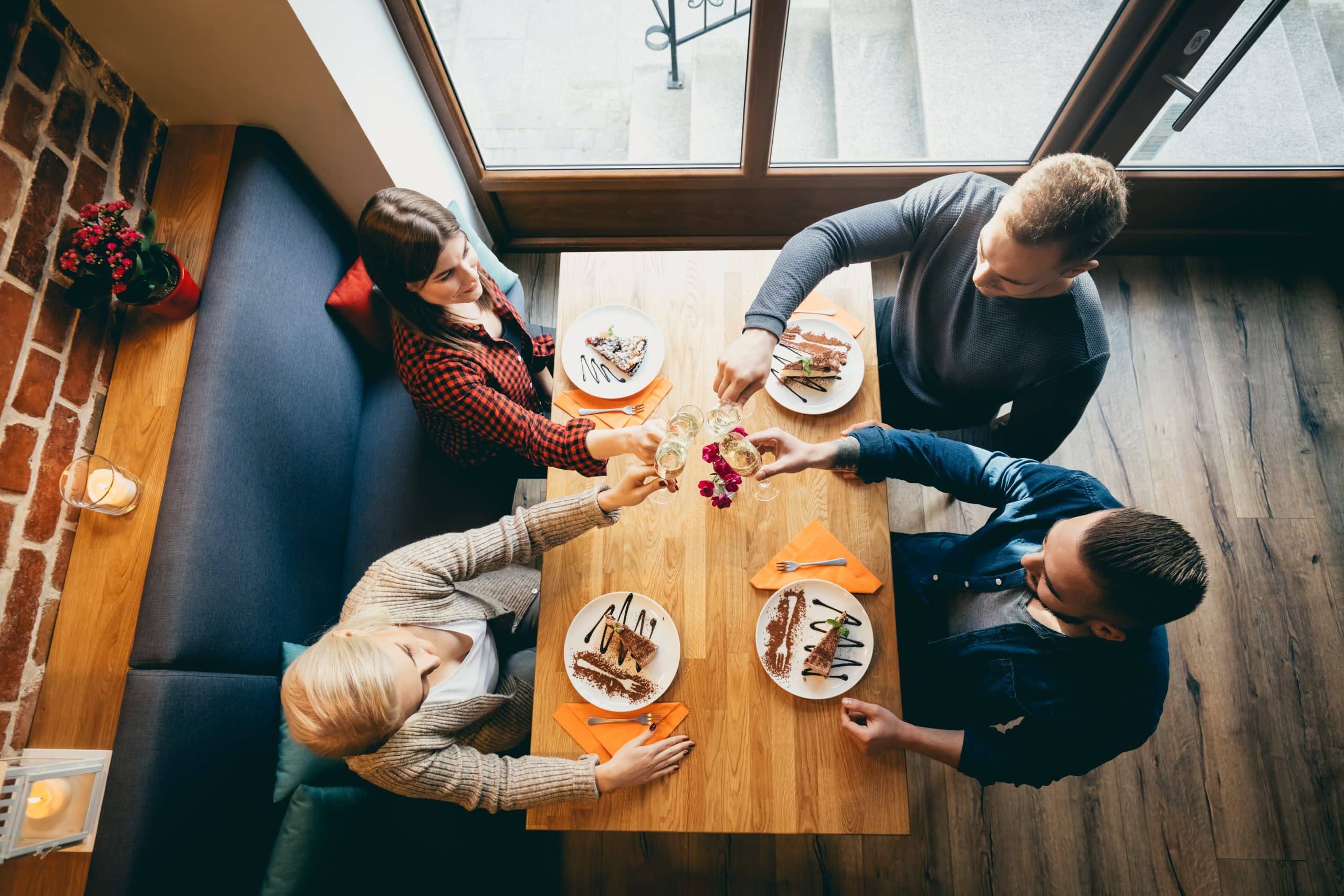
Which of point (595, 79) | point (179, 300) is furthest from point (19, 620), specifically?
point (595, 79)

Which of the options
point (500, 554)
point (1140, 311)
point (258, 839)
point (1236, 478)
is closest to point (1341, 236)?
point (1140, 311)

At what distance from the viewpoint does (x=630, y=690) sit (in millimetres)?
1569

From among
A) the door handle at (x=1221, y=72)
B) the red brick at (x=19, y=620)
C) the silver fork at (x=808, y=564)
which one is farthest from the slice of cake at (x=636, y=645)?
the door handle at (x=1221, y=72)

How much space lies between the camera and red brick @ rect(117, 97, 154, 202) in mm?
1865

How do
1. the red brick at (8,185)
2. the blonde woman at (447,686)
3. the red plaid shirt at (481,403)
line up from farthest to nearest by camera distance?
the red plaid shirt at (481,403), the red brick at (8,185), the blonde woman at (447,686)

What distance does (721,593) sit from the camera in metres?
1.65

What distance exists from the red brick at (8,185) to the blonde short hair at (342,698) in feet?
4.10

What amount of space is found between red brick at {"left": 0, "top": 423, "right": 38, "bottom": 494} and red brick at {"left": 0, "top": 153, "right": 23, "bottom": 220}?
1.61 feet

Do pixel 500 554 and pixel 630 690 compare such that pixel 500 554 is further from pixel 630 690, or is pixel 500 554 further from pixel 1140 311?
pixel 1140 311

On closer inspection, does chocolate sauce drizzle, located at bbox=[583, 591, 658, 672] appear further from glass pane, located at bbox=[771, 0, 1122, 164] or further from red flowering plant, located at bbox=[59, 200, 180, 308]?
glass pane, located at bbox=[771, 0, 1122, 164]

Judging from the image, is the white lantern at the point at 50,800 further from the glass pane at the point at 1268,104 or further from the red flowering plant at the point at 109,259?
the glass pane at the point at 1268,104

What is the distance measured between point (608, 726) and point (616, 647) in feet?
0.62

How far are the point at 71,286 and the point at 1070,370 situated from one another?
2.55 m

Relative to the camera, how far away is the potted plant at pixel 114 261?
161 centimetres
